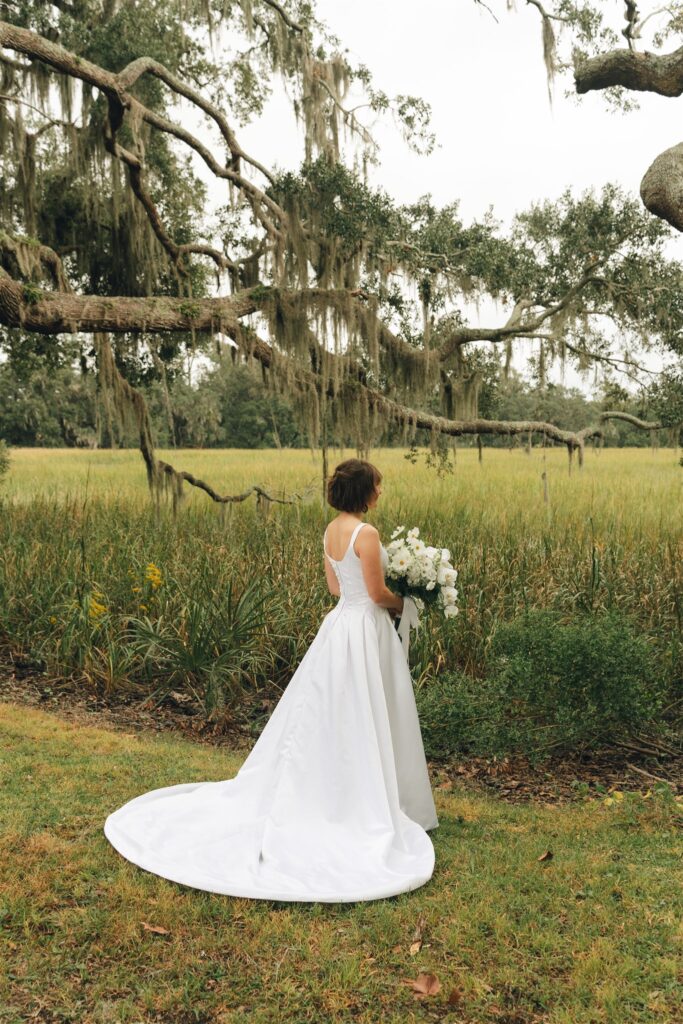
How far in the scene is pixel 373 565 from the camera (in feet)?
14.4

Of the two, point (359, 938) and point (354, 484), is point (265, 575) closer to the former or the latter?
point (354, 484)

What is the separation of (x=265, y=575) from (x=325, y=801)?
13.8 ft

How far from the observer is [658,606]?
7.80 m

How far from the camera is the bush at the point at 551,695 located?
5699mm

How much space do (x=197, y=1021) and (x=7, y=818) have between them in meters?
1.96

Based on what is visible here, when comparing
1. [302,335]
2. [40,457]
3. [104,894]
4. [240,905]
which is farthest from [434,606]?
[40,457]

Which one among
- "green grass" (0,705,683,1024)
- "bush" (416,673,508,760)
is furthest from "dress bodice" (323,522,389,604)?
"bush" (416,673,508,760)

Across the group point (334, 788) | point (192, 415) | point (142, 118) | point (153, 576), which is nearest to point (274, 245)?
point (142, 118)

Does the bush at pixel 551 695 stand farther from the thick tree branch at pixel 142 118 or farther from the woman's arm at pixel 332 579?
the thick tree branch at pixel 142 118

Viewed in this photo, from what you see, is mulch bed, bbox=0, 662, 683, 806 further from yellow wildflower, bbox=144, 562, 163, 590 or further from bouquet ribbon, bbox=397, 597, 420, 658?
bouquet ribbon, bbox=397, 597, 420, 658

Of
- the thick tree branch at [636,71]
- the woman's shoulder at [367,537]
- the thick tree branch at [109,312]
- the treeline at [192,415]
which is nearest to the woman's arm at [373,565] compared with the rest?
the woman's shoulder at [367,537]

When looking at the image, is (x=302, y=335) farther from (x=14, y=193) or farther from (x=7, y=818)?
(x=7, y=818)

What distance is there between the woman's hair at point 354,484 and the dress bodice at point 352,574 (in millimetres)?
114

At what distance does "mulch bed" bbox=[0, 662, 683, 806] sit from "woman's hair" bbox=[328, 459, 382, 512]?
222cm
